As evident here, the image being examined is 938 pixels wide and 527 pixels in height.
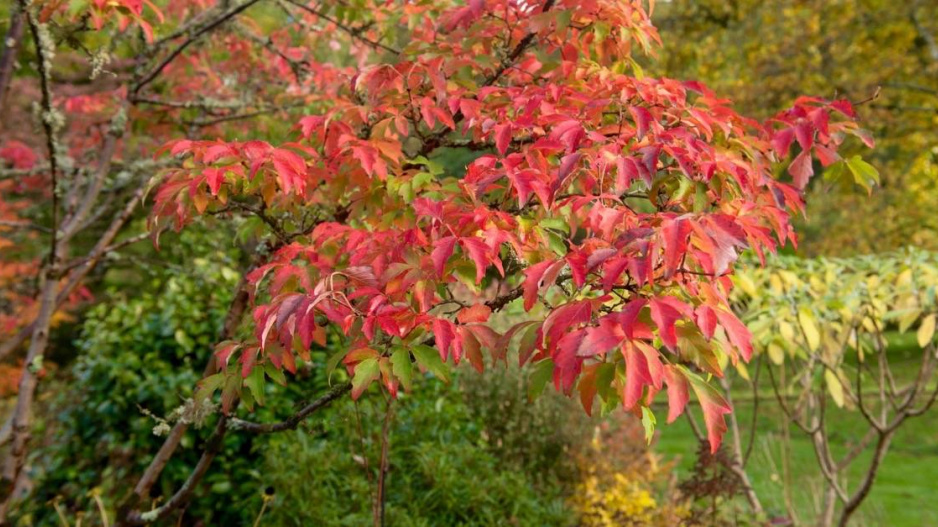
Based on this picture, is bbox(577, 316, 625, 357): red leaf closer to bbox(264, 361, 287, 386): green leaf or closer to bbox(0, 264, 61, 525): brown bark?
bbox(264, 361, 287, 386): green leaf

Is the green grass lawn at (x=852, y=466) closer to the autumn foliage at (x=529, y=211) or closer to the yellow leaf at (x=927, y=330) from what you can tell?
the yellow leaf at (x=927, y=330)

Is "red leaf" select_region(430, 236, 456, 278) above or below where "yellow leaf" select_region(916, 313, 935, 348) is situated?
above

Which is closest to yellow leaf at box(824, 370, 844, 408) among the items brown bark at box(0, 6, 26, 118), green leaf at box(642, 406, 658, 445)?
green leaf at box(642, 406, 658, 445)

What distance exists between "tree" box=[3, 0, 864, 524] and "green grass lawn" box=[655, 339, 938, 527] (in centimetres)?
285

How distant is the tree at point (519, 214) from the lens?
1.29 meters

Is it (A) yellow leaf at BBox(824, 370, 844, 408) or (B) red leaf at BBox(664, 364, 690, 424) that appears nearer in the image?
(B) red leaf at BBox(664, 364, 690, 424)

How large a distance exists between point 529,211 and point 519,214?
0.10 metres

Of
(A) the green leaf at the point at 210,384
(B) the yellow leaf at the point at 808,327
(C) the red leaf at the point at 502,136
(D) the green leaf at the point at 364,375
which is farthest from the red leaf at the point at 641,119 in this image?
(B) the yellow leaf at the point at 808,327

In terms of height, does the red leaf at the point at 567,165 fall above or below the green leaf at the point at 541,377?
above

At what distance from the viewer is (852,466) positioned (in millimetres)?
6527

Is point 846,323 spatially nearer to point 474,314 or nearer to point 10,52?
point 474,314

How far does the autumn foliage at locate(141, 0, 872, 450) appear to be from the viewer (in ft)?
4.20

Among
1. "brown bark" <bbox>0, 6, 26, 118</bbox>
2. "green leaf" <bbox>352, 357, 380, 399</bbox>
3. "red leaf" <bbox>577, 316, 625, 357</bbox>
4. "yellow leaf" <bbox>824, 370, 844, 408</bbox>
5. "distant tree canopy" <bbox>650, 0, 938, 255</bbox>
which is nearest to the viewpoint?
"red leaf" <bbox>577, 316, 625, 357</bbox>

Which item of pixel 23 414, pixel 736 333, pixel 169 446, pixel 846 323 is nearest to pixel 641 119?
pixel 736 333
